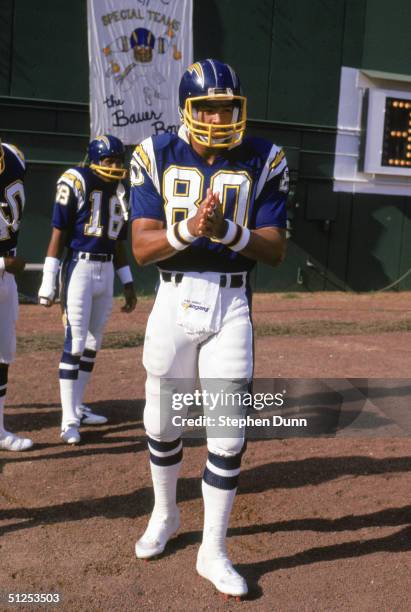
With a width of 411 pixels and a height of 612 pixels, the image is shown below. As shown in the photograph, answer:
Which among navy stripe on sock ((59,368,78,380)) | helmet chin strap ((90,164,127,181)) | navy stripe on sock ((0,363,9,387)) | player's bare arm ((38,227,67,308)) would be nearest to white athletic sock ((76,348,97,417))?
navy stripe on sock ((59,368,78,380))

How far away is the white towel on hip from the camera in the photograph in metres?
3.85

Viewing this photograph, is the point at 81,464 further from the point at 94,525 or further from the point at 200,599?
the point at 200,599

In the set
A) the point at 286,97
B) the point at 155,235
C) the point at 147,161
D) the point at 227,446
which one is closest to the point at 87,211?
the point at 147,161

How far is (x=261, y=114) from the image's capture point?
49.0ft

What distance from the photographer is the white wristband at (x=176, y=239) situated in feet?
12.1

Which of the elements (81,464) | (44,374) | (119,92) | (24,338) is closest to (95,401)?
(44,374)

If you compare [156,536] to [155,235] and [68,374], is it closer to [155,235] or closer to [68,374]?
[155,235]

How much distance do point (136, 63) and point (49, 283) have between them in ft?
29.5

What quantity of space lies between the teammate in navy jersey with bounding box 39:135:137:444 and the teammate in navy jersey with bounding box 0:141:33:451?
0.48 metres

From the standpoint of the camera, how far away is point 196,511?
15.6ft

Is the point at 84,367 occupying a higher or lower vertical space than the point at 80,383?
higher

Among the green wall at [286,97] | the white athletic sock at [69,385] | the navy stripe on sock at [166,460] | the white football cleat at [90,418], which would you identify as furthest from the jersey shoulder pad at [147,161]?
the green wall at [286,97]

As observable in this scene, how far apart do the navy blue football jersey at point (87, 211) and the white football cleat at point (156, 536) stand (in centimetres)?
264

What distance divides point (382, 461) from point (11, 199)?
3.48m
